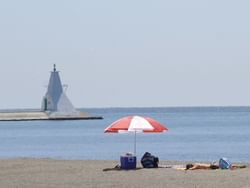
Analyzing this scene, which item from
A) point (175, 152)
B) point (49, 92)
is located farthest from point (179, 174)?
point (49, 92)

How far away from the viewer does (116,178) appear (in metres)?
20.9

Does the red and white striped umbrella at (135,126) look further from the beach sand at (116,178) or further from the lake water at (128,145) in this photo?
the lake water at (128,145)

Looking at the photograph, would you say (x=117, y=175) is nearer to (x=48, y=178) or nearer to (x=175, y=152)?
(x=48, y=178)

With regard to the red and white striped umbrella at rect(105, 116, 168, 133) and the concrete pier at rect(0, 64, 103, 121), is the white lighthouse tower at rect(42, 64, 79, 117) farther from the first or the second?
the red and white striped umbrella at rect(105, 116, 168, 133)

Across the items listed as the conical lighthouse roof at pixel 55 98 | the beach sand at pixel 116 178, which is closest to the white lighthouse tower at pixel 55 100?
the conical lighthouse roof at pixel 55 98

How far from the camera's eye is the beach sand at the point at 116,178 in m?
19.6

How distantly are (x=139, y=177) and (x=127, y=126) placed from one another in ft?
7.57

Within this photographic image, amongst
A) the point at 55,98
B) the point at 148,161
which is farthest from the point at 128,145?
the point at 55,98

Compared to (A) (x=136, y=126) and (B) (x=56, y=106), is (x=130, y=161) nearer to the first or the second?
(A) (x=136, y=126)

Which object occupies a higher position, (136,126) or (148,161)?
Answer: (136,126)

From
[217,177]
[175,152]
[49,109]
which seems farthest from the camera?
[49,109]

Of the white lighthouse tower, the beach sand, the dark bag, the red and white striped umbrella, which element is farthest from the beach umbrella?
the white lighthouse tower

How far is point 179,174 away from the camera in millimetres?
21734

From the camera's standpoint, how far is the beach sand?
19.6m
